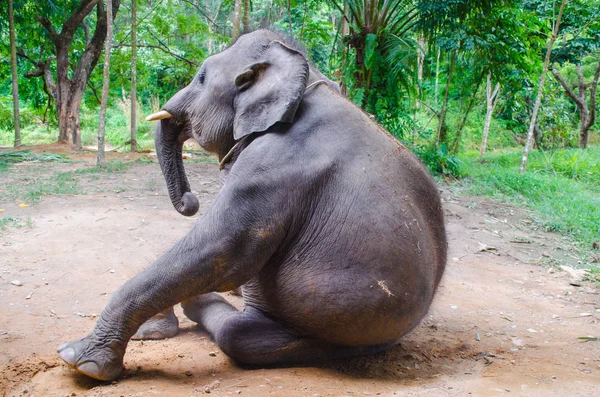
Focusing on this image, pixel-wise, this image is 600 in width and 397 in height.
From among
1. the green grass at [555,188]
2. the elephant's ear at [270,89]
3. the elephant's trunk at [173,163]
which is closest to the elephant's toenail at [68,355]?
the elephant's trunk at [173,163]

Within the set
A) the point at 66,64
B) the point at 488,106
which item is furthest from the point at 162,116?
the point at 488,106

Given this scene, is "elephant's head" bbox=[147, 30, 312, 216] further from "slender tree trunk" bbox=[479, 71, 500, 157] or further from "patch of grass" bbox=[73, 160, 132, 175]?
"slender tree trunk" bbox=[479, 71, 500, 157]

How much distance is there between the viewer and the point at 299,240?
109 inches

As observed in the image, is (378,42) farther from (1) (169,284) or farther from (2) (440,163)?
(1) (169,284)

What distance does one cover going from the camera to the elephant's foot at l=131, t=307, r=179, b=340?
10.9ft

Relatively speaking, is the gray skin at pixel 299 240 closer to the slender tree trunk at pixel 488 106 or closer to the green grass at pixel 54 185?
the green grass at pixel 54 185

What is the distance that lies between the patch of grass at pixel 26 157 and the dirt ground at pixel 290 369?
13.5 feet

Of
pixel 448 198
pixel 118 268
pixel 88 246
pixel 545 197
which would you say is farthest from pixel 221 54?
pixel 545 197

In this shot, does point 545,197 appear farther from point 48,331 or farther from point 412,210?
point 48,331

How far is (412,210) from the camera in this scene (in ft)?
8.96

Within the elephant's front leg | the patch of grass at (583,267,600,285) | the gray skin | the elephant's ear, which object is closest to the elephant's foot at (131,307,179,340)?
the gray skin

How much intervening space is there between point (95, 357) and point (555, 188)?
31.8 feet

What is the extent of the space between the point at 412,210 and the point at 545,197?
7592 millimetres

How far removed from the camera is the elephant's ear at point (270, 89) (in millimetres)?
2729
